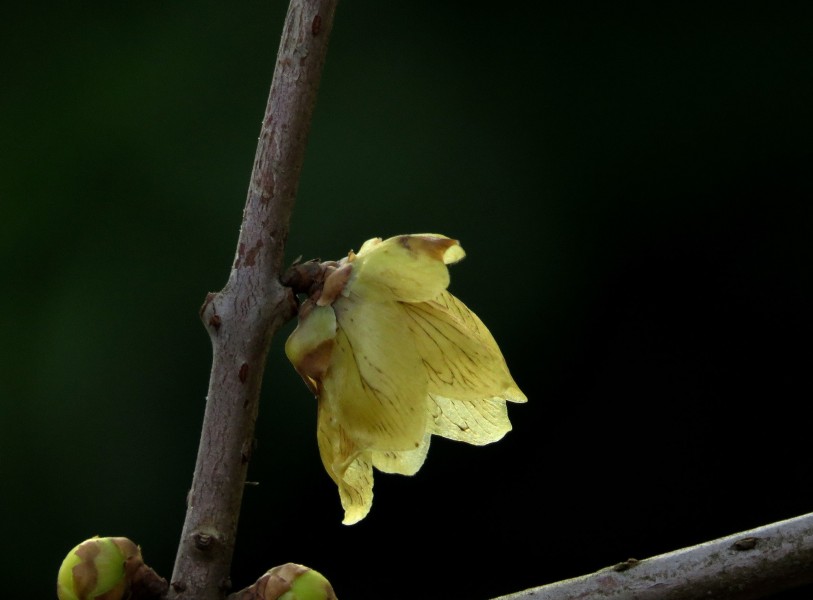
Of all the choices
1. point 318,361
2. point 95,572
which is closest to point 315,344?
point 318,361

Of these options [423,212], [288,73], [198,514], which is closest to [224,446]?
[198,514]

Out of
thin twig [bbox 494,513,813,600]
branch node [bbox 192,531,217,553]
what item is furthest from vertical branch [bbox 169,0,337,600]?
thin twig [bbox 494,513,813,600]

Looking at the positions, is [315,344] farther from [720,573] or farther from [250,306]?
[720,573]

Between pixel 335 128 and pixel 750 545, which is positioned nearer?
pixel 750 545

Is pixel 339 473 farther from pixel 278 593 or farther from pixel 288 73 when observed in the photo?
pixel 288 73

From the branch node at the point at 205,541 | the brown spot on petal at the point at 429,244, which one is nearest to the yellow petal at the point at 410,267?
the brown spot on petal at the point at 429,244

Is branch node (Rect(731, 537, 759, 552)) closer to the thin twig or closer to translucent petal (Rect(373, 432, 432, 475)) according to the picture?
the thin twig
